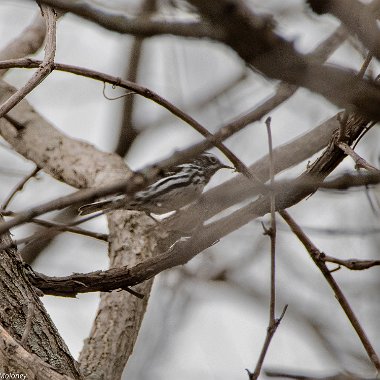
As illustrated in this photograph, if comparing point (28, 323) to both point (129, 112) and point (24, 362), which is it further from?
point (129, 112)

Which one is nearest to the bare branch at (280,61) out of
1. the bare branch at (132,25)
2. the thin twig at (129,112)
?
the bare branch at (132,25)

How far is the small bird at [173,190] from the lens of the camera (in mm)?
5172

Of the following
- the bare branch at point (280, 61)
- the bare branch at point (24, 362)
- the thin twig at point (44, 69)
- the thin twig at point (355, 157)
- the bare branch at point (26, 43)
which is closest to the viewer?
the bare branch at point (280, 61)

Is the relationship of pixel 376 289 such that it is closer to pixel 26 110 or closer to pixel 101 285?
pixel 101 285

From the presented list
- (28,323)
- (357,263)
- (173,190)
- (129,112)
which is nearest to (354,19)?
(357,263)

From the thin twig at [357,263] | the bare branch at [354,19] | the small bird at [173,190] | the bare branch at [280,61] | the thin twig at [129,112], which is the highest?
the thin twig at [129,112]

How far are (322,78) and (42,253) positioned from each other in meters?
5.47

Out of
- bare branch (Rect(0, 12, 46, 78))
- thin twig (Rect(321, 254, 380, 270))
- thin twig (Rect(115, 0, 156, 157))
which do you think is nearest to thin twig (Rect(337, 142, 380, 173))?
thin twig (Rect(321, 254, 380, 270))

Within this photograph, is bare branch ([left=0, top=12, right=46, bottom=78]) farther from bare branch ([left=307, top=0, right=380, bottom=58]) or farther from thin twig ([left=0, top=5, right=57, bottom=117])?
bare branch ([left=307, top=0, right=380, bottom=58])

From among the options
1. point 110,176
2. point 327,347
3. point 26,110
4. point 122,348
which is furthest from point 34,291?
point 26,110

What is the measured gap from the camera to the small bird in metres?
5.17

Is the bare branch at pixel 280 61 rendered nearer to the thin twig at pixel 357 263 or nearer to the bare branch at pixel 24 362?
the thin twig at pixel 357 263

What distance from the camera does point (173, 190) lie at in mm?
5809

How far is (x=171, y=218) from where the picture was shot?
15.6 feet
